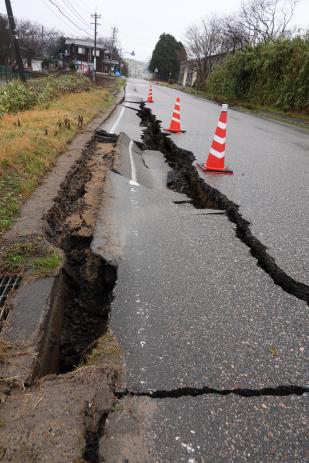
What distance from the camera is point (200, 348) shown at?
6.16 feet

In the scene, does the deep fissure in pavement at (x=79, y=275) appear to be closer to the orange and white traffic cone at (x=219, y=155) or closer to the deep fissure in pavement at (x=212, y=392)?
the deep fissure in pavement at (x=212, y=392)

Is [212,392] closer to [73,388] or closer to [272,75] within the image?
[73,388]

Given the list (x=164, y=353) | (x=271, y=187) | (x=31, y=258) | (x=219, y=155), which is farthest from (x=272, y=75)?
(x=164, y=353)

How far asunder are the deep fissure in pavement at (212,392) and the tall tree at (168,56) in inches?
3250

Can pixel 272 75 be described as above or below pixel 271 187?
above

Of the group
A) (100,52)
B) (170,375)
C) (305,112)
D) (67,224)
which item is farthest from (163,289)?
(100,52)

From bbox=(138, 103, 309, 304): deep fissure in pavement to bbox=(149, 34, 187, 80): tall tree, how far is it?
2987 inches

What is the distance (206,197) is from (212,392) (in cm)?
311

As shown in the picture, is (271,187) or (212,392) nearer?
(212,392)

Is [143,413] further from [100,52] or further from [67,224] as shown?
[100,52]

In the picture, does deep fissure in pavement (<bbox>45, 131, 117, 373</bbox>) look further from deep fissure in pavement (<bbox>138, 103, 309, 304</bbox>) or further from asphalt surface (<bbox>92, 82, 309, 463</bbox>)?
deep fissure in pavement (<bbox>138, 103, 309, 304</bbox>)

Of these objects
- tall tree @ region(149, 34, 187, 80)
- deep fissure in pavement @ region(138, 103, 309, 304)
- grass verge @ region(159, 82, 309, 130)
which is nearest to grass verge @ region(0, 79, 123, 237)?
deep fissure in pavement @ region(138, 103, 309, 304)

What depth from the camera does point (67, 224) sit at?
11.4 ft

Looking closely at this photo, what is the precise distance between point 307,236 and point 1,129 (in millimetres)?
5743
